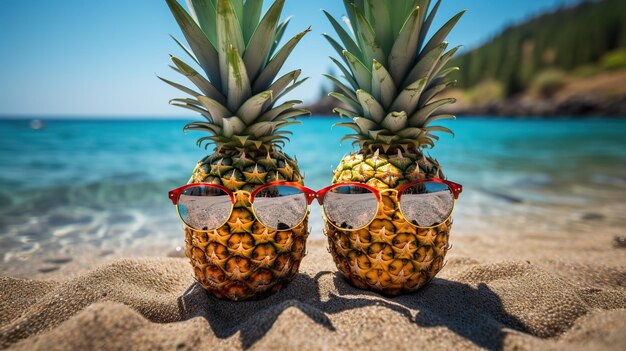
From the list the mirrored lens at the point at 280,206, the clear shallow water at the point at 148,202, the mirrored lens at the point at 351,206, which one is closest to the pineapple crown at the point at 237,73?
the mirrored lens at the point at 280,206

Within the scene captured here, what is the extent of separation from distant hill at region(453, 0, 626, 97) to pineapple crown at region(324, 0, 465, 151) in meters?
85.7

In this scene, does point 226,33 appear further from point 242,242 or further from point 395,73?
point 242,242

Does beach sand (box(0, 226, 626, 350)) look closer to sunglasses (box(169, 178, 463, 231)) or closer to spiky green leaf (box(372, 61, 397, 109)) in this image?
sunglasses (box(169, 178, 463, 231))

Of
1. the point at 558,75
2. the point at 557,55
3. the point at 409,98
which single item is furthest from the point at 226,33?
the point at 557,55

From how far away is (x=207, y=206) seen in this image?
2445 millimetres

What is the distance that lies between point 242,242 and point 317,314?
0.78m

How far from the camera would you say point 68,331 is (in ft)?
6.12

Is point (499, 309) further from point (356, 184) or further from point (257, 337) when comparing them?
point (257, 337)

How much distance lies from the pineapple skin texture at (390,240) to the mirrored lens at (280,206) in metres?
0.40

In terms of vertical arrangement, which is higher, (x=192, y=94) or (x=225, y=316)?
(x=192, y=94)

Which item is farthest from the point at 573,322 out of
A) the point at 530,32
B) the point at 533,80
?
the point at 530,32

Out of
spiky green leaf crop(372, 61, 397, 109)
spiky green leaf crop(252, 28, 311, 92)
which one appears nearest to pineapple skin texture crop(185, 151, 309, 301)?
spiky green leaf crop(252, 28, 311, 92)

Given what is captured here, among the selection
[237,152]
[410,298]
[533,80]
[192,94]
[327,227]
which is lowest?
[410,298]

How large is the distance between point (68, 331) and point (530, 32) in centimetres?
13561
